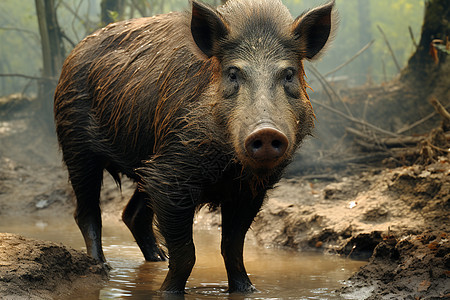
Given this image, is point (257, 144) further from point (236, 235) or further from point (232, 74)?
point (236, 235)

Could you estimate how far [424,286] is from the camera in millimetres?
3928

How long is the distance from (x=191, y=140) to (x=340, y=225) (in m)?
2.76

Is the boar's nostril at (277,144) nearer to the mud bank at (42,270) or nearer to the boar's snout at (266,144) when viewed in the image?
the boar's snout at (266,144)

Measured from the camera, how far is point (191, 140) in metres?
4.30

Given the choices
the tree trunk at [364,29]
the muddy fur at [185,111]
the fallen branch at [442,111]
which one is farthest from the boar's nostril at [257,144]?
the tree trunk at [364,29]

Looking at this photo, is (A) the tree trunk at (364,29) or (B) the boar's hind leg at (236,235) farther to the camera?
(A) the tree trunk at (364,29)

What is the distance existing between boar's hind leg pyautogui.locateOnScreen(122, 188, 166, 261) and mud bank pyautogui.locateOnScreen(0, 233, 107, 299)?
125 centimetres

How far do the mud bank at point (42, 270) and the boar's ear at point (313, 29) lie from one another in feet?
7.75

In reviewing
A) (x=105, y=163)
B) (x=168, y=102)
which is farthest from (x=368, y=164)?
(x=168, y=102)

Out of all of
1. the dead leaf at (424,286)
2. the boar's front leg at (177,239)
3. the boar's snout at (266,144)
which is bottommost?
the dead leaf at (424,286)

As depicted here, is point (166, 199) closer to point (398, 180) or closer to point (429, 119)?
point (398, 180)

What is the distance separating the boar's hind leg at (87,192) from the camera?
5.79 m

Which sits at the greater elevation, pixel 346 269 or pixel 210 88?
pixel 210 88

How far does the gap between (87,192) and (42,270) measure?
5.87 feet
